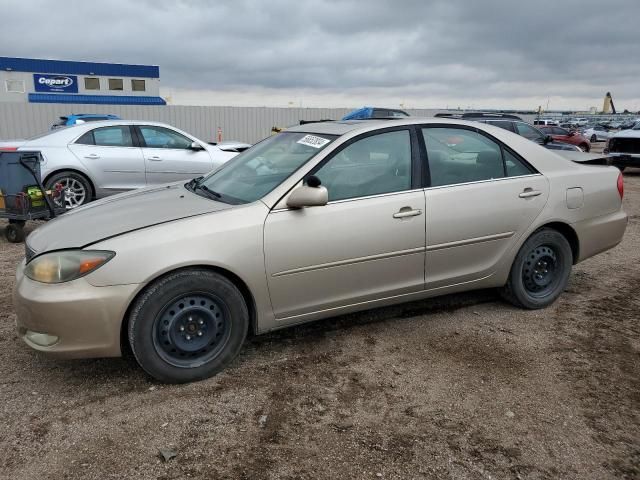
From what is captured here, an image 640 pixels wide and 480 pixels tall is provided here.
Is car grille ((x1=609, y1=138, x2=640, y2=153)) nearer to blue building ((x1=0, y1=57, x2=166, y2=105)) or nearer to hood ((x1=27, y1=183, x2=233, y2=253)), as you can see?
hood ((x1=27, y1=183, x2=233, y2=253))

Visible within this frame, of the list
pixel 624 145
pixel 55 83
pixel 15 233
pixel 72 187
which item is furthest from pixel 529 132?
pixel 55 83

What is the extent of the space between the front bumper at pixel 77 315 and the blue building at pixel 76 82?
3273 cm

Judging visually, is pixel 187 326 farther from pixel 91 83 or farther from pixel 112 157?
pixel 91 83

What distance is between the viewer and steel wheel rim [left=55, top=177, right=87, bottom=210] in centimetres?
799

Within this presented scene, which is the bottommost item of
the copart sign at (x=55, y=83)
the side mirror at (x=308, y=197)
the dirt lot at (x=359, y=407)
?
the dirt lot at (x=359, y=407)

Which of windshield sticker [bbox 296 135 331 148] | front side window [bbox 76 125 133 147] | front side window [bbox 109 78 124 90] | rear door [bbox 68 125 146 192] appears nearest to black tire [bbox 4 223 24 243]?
rear door [bbox 68 125 146 192]

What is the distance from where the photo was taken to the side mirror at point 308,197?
10.6 feet

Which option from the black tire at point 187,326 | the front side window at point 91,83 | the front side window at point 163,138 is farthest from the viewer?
the front side window at point 91,83

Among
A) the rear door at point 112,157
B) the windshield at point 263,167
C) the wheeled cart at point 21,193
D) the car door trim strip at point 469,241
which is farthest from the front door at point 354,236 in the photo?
the rear door at point 112,157

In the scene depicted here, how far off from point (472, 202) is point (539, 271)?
101 centimetres

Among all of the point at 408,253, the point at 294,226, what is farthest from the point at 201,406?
the point at 408,253

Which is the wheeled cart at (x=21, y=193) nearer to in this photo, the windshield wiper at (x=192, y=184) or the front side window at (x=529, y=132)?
the windshield wiper at (x=192, y=184)

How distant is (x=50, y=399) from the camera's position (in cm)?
306

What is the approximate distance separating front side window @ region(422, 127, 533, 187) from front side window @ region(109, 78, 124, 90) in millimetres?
33806
